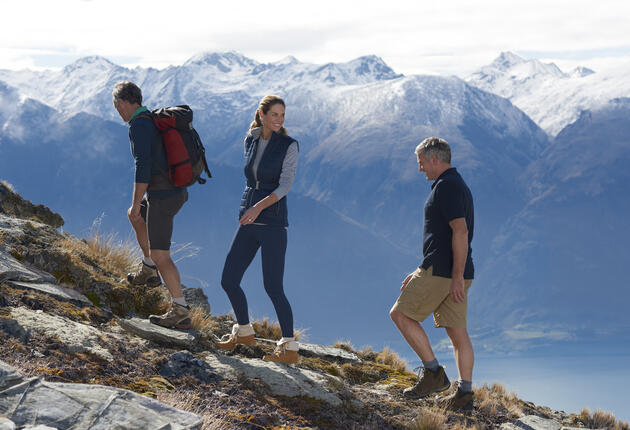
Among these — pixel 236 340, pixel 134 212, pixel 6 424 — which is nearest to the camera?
pixel 6 424

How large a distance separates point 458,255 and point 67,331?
343 cm

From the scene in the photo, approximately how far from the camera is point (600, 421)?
24.9 feet

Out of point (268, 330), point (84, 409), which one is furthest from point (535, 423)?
point (84, 409)

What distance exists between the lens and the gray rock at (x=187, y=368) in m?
5.61

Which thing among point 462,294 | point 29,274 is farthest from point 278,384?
point 29,274

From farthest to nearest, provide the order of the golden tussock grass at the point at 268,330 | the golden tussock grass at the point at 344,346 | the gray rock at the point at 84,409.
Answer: the golden tussock grass at the point at 344,346 → the golden tussock grass at the point at 268,330 → the gray rock at the point at 84,409

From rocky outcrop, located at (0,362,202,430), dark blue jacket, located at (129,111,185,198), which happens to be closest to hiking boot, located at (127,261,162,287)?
dark blue jacket, located at (129,111,185,198)

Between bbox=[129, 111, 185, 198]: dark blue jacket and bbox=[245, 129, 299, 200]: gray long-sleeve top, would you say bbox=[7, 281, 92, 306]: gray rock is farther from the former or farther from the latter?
bbox=[245, 129, 299, 200]: gray long-sleeve top

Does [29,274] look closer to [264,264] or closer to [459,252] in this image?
[264,264]

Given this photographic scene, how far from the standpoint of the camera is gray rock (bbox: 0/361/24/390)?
380cm

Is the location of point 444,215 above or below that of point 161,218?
above

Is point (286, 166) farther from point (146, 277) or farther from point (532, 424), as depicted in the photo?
point (532, 424)

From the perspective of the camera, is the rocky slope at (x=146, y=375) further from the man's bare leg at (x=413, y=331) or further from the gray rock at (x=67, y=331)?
the man's bare leg at (x=413, y=331)

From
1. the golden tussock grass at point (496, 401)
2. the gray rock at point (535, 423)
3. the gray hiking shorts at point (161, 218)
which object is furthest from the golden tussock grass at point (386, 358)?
the gray hiking shorts at point (161, 218)
